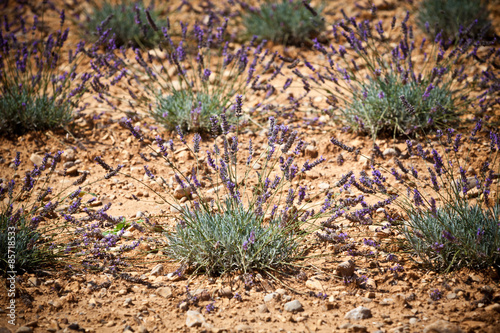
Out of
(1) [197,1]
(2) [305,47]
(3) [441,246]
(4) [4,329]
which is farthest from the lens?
(1) [197,1]

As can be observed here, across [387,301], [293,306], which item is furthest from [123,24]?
[387,301]

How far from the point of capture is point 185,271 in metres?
2.46

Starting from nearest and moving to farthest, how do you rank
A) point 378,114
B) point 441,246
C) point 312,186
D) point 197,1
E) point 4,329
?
point 4,329, point 441,246, point 312,186, point 378,114, point 197,1

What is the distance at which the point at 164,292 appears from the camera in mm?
2252

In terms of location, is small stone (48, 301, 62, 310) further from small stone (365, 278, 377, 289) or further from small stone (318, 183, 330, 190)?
small stone (318, 183, 330, 190)

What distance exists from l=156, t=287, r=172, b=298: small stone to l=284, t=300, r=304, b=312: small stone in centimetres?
63

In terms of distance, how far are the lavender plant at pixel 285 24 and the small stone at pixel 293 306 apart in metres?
4.12

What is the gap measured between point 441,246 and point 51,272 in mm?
2140

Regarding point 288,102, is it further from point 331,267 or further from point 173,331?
point 173,331

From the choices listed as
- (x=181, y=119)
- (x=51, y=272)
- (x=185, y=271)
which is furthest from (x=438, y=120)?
(x=51, y=272)

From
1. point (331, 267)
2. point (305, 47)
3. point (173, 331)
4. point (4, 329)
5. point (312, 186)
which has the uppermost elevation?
point (305, 47)

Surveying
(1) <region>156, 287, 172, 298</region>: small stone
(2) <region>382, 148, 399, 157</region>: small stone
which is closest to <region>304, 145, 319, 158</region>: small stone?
(2) <region>382, 148, 399, 157</region>: small stone

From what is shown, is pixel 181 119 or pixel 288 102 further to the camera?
pixel 288 102

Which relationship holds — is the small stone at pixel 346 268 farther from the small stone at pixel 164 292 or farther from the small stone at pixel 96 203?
the small stone at pixel 96 203
